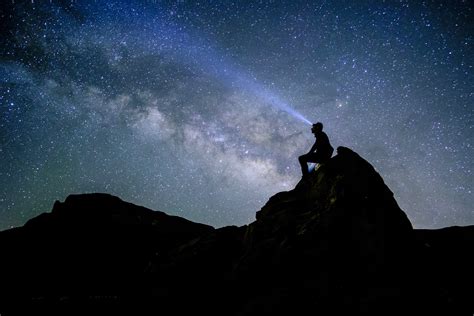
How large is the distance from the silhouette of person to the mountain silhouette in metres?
0.74

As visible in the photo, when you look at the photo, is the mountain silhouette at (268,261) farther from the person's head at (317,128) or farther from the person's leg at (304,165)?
the person's head at (317,128)

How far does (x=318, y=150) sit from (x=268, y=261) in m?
4.45


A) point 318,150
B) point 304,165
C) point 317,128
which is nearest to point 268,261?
point 304,165

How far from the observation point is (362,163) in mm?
8266

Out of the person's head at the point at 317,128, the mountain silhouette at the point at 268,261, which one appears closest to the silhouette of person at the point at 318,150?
the person's head at the point at 317,128

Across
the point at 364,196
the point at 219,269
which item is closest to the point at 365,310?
the point at 364,196

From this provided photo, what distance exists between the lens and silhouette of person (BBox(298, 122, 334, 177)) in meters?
9.54

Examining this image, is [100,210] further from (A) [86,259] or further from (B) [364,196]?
(B) [364,196]

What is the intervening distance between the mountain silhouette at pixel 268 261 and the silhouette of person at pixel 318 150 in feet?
2.42

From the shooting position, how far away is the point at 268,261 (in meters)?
7.43

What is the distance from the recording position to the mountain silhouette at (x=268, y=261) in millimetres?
6027

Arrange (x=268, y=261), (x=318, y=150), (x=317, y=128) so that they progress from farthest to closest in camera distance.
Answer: (x=317, y=128) < (x=318, y=150) < (x=268, y=261)

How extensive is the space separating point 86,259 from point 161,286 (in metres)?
7.57

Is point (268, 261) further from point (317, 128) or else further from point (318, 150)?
point (317, 128)
